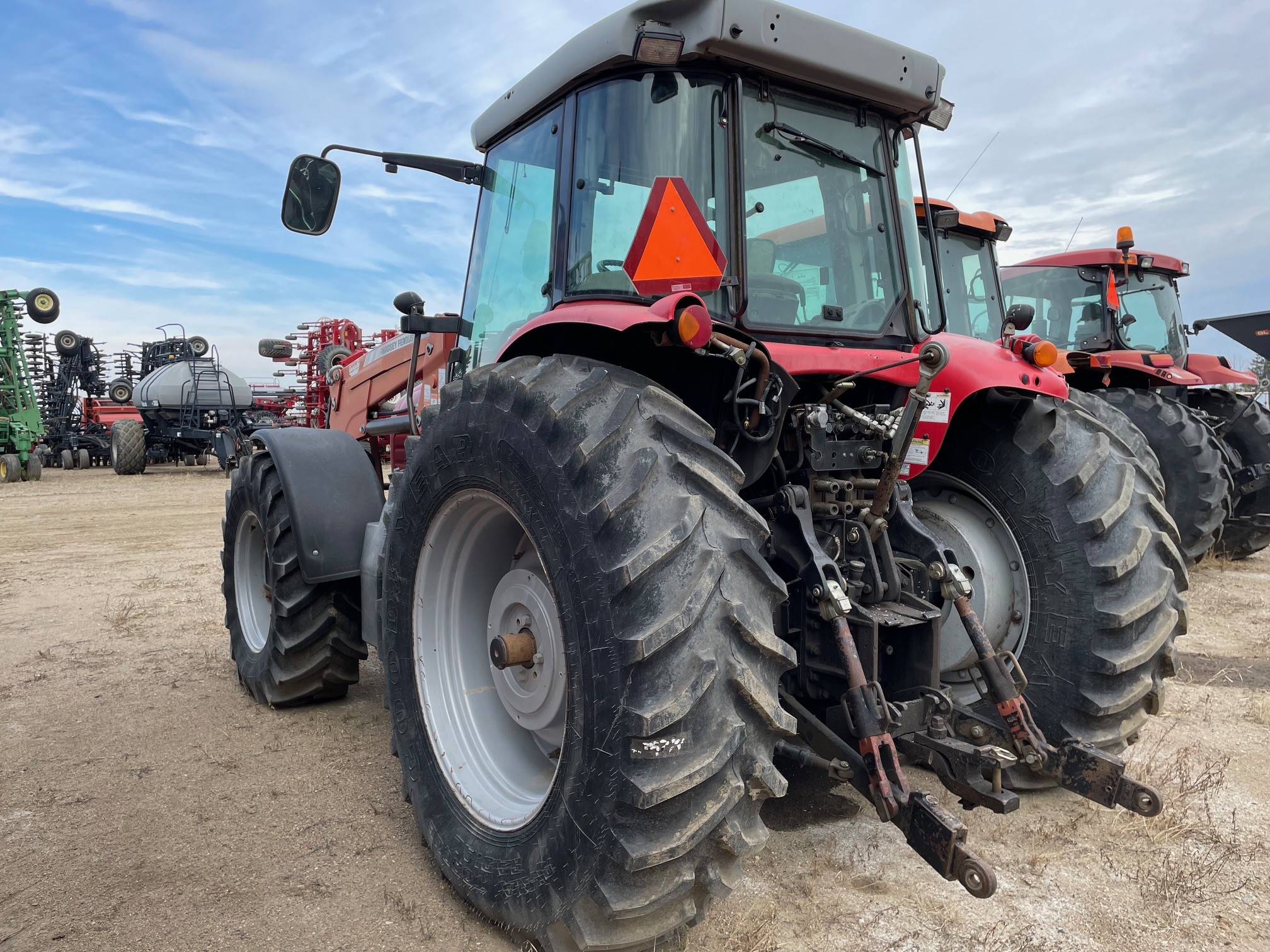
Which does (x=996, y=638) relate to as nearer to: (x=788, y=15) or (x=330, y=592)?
(x=788, y=15)

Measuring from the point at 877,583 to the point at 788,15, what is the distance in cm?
163

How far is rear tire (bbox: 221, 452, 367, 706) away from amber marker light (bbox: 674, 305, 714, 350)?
7.52 ft

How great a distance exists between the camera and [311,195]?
3.28 metres

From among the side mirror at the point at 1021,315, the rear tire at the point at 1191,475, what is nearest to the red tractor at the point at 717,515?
the side mirror at the point at 1021,315

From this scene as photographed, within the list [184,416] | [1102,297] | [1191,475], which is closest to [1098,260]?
[1102,297]

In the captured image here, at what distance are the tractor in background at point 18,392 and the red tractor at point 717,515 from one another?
1770 cm

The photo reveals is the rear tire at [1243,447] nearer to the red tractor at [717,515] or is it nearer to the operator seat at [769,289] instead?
the red tractor at [717,515]

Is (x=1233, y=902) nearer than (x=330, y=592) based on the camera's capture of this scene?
Yes

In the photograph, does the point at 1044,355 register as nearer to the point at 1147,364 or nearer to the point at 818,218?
the point at 818,218

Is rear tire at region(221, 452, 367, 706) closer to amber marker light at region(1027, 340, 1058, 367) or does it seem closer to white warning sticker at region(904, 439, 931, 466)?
white warning sticker at region(904, 439, 931, 466)

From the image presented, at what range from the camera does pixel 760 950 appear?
205cm

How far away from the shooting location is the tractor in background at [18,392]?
1705 cm

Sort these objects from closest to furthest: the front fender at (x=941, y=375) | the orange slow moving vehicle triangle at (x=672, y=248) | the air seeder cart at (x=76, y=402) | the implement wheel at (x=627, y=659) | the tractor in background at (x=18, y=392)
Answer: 1. the implement wheel at (x=627, y=659)
2. the orange slow moving vehicle triangle at (x=672, y=248)
3. the front fender at (x=941, y=375)
4. the tractor in background at (x=18, y=392)
5. the air seeder cart at (x=76, y=402)

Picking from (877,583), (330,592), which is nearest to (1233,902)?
(877,583)
